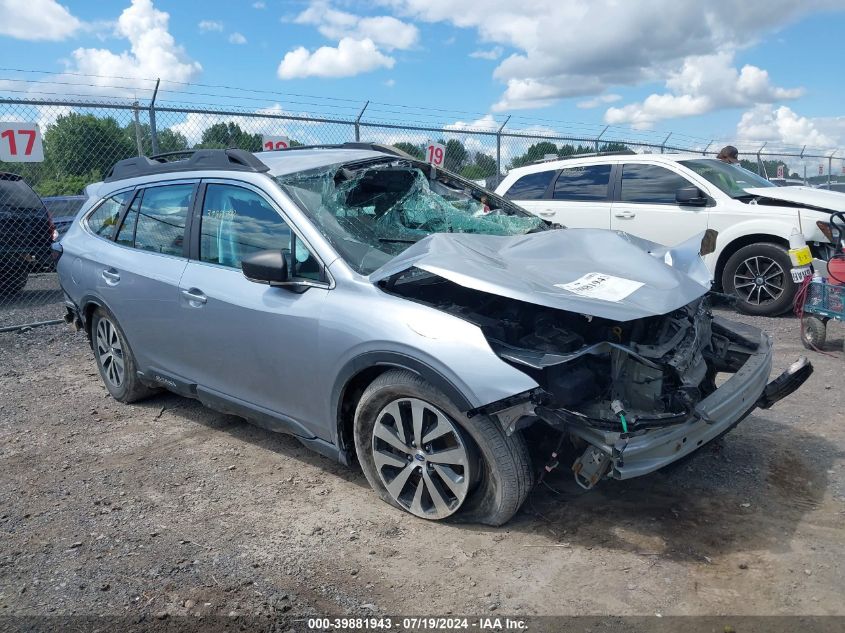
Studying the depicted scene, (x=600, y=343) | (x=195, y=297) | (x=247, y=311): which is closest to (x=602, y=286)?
(x=600, y=343)

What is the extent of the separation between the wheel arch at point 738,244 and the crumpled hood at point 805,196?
0.48m

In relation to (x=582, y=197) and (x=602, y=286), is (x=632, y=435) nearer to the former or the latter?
(x=602, y=286)

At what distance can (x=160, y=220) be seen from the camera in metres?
4.79

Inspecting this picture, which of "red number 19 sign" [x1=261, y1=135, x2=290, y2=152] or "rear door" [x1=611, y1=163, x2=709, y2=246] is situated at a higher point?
"red number 19 sign" [x1=261, y1=135, x2=290, y2=152]

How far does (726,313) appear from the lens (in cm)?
820

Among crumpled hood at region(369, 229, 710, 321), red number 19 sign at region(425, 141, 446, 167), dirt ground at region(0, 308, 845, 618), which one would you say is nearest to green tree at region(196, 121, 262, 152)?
red number 19 sign at region(425, 141, 446, 167)

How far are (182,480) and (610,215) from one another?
6.36 m

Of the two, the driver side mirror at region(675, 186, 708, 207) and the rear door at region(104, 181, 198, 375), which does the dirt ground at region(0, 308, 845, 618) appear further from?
the driver side mirror at region(675, 186, 708, 207)

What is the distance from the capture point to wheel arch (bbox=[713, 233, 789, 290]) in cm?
776

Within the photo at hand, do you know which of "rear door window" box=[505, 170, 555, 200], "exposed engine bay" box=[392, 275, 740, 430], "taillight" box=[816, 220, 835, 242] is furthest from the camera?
"rear door window" box=[505, 170, 555, 200]

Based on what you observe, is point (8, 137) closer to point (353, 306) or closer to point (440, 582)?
point (353, 306)

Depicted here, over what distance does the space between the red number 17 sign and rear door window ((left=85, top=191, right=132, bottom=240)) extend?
10.7 ft

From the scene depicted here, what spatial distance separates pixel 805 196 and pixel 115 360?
7440mm

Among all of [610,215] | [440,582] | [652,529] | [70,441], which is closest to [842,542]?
[652,529]
